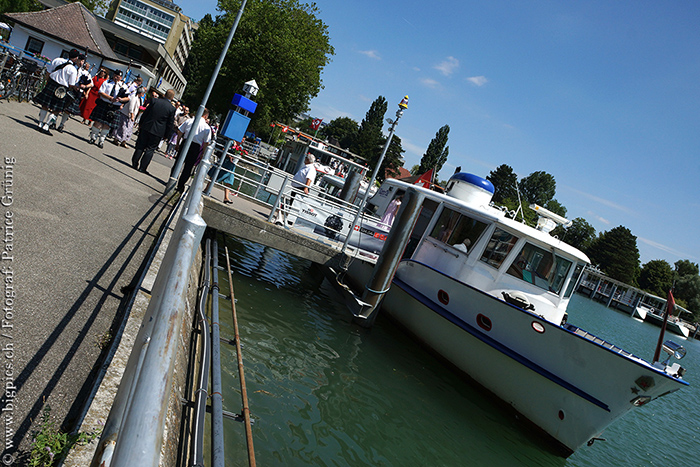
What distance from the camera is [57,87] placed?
10.4 meters

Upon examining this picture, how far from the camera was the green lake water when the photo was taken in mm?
6305

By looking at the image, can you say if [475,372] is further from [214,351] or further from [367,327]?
[214,351]

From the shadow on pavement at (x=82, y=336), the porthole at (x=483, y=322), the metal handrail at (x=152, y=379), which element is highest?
the metal handrail at (x=152, y=379)

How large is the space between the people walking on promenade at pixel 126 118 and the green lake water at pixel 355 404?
4.62m

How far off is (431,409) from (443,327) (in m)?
2.47

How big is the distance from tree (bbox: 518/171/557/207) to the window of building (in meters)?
123

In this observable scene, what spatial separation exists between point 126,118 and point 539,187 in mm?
137822

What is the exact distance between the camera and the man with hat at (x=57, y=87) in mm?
9945

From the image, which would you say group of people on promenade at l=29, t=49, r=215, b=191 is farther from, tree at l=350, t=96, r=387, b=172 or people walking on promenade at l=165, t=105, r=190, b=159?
tree at l=350, t=96, r=387, b=172

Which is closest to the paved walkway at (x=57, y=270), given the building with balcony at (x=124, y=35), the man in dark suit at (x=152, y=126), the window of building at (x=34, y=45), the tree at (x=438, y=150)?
the man in dark suit at (x=152, y=126)

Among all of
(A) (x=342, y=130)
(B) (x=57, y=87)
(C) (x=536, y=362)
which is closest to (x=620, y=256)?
(A) (x=342, y=130)

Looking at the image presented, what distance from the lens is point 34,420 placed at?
7.77 feet

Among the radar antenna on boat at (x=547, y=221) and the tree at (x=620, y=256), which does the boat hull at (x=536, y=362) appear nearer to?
the radar antenna on boat at (x=547, y=221)

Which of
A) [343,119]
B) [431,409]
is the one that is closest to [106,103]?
[431,409]
